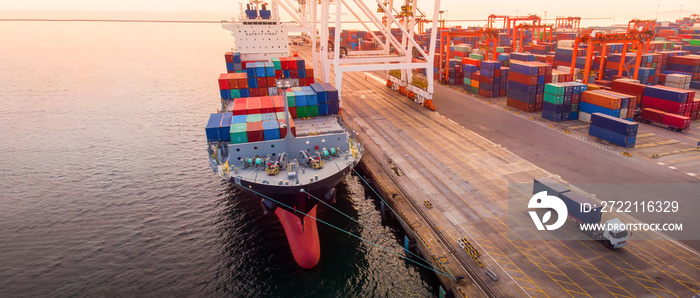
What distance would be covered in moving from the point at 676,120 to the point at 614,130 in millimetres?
9472

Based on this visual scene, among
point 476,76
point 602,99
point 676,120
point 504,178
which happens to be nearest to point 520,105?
point 602,99

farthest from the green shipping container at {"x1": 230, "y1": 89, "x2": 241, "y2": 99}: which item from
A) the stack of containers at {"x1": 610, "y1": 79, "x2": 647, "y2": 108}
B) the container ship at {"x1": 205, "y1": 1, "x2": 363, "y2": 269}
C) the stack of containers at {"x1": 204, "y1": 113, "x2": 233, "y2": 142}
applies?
the stack of containers at {"x1": 610, "y1": 79, "x2": 647, "y2": 108}

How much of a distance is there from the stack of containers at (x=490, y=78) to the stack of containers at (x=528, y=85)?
5.62m

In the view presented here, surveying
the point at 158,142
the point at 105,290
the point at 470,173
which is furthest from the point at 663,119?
the point at 158,142

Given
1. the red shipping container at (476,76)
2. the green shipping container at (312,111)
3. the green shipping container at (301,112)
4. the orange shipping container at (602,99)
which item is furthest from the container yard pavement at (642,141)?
the green shipping container at (301,112)

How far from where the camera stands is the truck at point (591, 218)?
1991 centimetres

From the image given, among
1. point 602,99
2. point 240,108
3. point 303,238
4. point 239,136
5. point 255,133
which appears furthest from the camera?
point 602,99

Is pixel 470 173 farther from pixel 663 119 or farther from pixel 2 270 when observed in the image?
pixel 2 270

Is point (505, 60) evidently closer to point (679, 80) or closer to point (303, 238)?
point (679, 80)

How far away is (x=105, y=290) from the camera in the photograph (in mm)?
20875

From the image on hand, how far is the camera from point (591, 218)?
21.3 meters

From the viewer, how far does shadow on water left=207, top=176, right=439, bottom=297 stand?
20625 millimetres

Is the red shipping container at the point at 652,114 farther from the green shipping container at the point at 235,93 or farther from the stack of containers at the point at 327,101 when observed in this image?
the green shipping container at the point at 235,93

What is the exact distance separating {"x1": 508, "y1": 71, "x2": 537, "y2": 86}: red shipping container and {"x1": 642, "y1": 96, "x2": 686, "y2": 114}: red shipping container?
11859 mm
